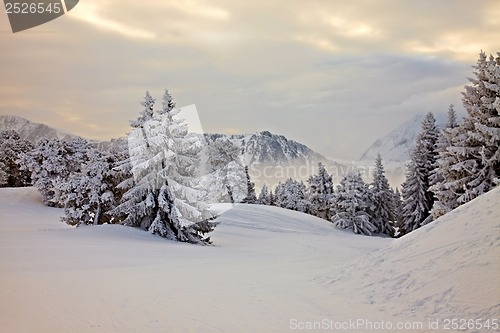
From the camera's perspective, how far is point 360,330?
23.0 ft

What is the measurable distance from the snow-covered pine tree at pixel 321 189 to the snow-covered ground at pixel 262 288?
130 feet

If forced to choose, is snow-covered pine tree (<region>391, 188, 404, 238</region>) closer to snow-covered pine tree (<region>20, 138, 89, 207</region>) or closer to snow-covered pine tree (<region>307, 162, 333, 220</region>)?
snow-covered pine tree (<region>307, 162, 333, 220</region>)

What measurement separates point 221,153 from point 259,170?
24.1 feet

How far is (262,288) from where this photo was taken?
10.5m

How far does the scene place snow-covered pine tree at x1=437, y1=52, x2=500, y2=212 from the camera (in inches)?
773

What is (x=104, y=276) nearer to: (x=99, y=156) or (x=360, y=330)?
(x=360, y=330)

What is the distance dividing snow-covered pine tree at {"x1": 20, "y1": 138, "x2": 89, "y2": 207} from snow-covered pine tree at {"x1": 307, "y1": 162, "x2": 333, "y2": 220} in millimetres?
31451

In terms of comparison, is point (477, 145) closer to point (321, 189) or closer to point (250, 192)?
point (321, 189)

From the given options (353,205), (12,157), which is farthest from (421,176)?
(12,157)

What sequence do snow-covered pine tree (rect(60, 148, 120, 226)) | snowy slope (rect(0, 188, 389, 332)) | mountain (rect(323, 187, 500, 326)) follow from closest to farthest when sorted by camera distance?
1. mountain (rect(323, 187, 500, 326))
2. snowy slope (rect(0, 188, 389, 332))
3. snow-covered pine tree (rect(60, 148, 120, 226))

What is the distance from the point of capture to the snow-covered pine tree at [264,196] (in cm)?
6476

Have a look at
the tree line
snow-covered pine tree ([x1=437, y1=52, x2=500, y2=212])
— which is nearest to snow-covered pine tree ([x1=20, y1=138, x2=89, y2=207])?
the tree line

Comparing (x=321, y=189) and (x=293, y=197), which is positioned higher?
(x=321, y=189)

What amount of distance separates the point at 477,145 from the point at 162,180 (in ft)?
60.9
